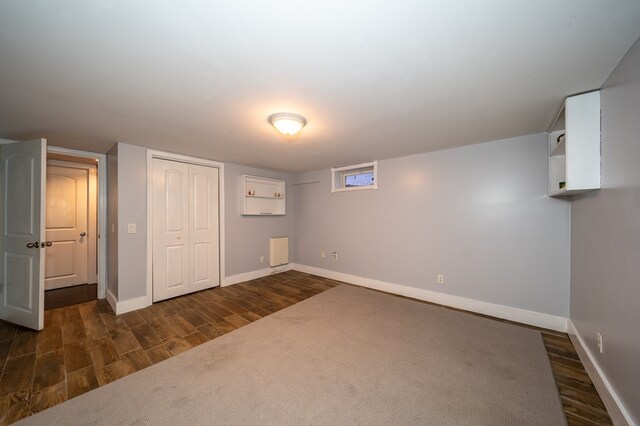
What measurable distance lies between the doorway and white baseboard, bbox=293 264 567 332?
14.5 feet

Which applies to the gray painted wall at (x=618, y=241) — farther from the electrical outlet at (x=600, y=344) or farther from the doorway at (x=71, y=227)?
the doorway at (x=71, y=227)

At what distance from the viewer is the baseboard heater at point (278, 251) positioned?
16.4ft

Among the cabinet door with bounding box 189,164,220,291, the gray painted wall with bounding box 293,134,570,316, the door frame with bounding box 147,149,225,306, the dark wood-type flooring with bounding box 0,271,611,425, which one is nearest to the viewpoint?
the dark wood-type flooring with bounding box 0,271,611,425

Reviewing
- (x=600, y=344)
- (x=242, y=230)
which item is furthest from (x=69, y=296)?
(x=600, y=344)

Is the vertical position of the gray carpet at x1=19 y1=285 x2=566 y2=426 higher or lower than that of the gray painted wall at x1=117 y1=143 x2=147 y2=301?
lower

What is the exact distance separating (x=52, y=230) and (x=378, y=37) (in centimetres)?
573

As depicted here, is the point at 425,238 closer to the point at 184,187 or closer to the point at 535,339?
the point at 535,339

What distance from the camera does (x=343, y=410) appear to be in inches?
61.2

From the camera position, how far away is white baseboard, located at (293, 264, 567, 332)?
270cm

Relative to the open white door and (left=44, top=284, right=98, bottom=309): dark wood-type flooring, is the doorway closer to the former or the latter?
(left=44, top=284, right=98, bottom=309): dark wood-type flooring

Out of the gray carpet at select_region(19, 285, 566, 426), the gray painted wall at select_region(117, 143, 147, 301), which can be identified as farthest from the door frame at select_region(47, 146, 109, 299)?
the gray carpet at select_region(19, 285, 566, 426)

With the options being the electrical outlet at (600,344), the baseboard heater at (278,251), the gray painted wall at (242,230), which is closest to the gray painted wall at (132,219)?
the gray painted wall at (242,230)

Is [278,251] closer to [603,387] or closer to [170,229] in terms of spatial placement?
[170,229]

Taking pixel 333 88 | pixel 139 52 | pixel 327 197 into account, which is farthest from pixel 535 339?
pixel 139 52
